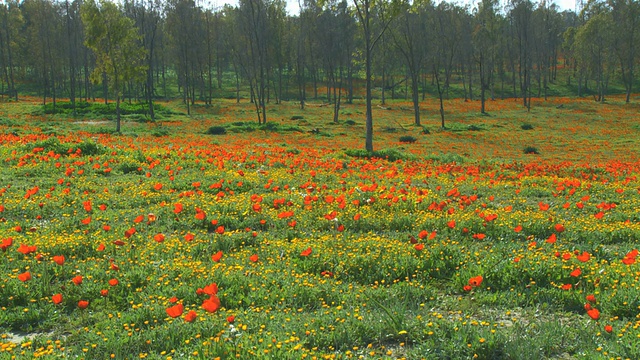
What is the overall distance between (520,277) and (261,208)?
13.6ft

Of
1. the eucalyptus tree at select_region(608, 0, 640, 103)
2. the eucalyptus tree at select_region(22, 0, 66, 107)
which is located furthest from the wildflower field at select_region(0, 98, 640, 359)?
the eucalyptus tree at select_region(608, 0, 640, 103)

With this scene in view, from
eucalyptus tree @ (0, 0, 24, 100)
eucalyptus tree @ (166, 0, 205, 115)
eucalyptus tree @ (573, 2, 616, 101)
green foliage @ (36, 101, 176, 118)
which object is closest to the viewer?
green foliage @ (36, 101, 176, 118)

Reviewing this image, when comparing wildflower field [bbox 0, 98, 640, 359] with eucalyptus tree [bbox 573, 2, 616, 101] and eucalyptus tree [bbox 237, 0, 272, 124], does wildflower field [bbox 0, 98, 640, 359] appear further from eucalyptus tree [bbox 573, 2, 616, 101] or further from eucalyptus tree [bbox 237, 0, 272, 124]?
eucalyptus tree [bbox 573, 2, 616, 101]

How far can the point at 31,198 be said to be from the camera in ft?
27.3

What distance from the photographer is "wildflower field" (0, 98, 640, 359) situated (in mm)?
3764

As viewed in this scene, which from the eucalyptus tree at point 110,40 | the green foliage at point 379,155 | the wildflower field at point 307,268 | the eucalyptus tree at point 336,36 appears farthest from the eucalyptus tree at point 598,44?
the wildflower field at point 307,268

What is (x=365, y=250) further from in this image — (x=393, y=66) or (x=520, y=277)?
(x=393, y=66)

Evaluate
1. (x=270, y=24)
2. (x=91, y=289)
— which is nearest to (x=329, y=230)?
(x=91, y=289)

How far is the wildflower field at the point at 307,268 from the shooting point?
376cm

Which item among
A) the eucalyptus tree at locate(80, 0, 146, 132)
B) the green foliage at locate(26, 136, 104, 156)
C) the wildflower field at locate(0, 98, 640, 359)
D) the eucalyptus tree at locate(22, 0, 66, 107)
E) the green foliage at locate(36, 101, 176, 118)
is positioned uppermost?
the eucalyptus tree at locate(22, 0, 66, 107)

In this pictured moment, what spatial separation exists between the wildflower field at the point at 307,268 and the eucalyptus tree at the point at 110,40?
2410cm

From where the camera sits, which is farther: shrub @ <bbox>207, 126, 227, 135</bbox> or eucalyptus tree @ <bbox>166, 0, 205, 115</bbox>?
eucalyptus tree @ <bbox>166, 0, 205, 115</bbox>

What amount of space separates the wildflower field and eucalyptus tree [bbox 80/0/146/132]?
79.1 ft

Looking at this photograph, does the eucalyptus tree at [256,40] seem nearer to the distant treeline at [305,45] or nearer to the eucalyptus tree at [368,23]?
the distant treeline at [305,45]
